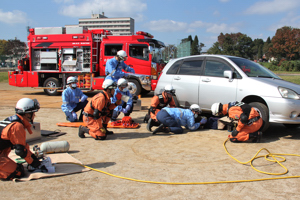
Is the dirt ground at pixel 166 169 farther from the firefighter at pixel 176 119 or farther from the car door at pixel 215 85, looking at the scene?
the car door at pixel 215 85

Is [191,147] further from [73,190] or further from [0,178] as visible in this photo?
[0,178]

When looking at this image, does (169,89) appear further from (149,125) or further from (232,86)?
(232,86)

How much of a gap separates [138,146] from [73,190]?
79.8 inches

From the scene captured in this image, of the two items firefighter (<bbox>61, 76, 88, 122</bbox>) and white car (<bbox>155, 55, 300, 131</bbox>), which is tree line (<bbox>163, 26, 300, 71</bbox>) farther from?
firefighter (<bbox>61, 76, 88, 122</bbox>)

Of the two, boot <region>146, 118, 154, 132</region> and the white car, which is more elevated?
the white car

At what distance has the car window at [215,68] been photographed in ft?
21.2

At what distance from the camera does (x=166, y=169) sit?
12.6ft

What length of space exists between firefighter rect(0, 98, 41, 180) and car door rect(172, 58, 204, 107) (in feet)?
13.9

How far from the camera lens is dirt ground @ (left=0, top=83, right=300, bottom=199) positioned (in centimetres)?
310

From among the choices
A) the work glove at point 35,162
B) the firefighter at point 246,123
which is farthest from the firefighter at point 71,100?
the firefighter at point 246,123

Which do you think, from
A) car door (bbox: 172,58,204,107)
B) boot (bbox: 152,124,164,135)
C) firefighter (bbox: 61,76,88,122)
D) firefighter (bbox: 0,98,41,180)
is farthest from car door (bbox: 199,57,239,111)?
firefighter (bbox: 0,98,41,180)

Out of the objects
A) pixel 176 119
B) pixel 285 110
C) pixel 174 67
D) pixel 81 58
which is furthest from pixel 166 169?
pixel 81 58

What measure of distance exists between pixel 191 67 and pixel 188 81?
46 cm

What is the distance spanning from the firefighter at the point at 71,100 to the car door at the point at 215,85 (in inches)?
134
